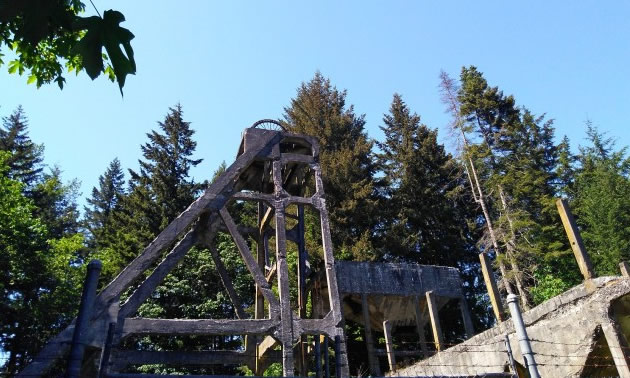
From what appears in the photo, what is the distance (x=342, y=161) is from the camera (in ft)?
86.0

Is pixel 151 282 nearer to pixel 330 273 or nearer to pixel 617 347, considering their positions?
pixel 330 273

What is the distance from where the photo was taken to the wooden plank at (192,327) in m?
8.04

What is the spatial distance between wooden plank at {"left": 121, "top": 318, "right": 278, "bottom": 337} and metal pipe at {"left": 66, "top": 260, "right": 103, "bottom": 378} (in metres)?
4.96

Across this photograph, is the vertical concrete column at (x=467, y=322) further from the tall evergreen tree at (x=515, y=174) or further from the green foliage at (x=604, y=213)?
the green foliage at (x=604, y=213)

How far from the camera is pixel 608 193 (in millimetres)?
26266

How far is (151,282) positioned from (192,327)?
3.78ft

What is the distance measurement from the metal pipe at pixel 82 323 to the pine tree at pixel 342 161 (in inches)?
764

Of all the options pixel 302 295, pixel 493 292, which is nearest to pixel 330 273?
pixel 302 295

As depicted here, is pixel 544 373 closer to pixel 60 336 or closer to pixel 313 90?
pixel 60 336

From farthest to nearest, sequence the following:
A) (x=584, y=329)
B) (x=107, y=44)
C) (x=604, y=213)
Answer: (x=604, y=213) → (x=584, y=329) → (x=107, y=44)

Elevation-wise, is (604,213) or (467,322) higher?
(604,213)

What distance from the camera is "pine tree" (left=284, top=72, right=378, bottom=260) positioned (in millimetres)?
24344

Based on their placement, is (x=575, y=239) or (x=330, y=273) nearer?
(x=575, y=239)

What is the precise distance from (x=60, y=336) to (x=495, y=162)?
1027 inches
